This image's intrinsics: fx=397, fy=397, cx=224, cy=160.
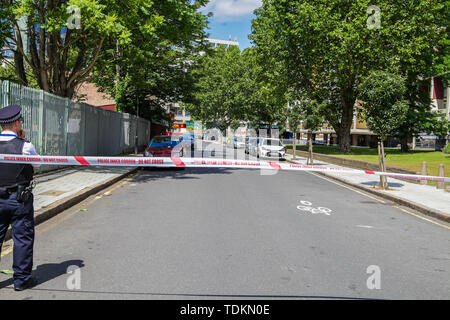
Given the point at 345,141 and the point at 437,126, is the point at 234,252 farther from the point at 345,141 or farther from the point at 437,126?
the point at 437,126

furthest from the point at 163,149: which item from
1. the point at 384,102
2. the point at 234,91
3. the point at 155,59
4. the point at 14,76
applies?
the point at 234,91

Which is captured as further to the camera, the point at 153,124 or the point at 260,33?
the point at 153,124

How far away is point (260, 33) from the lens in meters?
39.1

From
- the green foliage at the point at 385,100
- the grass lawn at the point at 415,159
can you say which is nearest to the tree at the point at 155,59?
the green foliage at the point at 385,100

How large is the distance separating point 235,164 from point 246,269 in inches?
66.6

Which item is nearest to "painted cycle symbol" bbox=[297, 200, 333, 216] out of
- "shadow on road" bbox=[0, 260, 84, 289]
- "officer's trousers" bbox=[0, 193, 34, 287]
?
"shadow on road" bbox=[0, 260, 84, 289]

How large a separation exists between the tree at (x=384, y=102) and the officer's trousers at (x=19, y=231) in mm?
12011

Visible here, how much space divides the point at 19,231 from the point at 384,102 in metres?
12.9

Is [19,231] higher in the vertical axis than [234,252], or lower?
higher

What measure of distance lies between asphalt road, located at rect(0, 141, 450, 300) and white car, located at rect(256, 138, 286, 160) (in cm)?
2022

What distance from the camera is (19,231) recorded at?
4078 millimetres

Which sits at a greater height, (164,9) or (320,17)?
(320,17)
